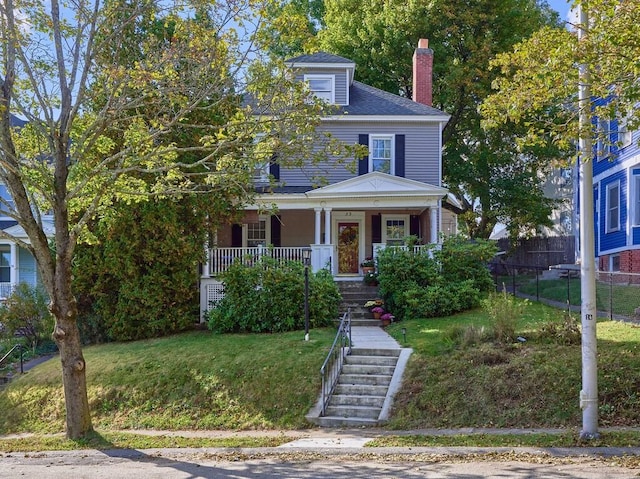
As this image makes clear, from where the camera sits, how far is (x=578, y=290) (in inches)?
783

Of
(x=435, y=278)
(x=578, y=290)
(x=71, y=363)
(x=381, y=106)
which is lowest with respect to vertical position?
(x=71, y=363)

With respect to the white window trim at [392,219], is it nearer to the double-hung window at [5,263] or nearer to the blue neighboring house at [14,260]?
the blue neighboring house at [14,260]

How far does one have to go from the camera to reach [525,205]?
97.9 ft

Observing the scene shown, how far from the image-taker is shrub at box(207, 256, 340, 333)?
16.9 m

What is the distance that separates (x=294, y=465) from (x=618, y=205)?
17534mm

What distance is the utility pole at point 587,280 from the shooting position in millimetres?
9102

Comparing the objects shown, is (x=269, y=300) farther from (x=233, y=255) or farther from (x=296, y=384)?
(x=296, y=384)

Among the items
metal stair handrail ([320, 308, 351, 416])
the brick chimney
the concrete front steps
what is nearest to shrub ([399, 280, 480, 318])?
metal stair handrail ([320, 308, 351, 416])

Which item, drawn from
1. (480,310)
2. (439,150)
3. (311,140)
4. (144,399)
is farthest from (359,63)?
(144,399)

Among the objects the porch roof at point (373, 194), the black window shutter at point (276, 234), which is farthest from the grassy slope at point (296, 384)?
the black window shutter at point (276, 234)

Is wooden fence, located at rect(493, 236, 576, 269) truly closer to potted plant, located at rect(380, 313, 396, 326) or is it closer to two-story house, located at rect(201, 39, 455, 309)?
two-story house, located at rect(201, 39, 455, 309)

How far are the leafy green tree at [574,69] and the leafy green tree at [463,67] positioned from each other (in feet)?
64.0

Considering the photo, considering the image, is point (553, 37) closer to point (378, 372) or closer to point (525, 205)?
point (378, 372)

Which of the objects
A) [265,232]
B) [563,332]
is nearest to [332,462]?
[563,332]
